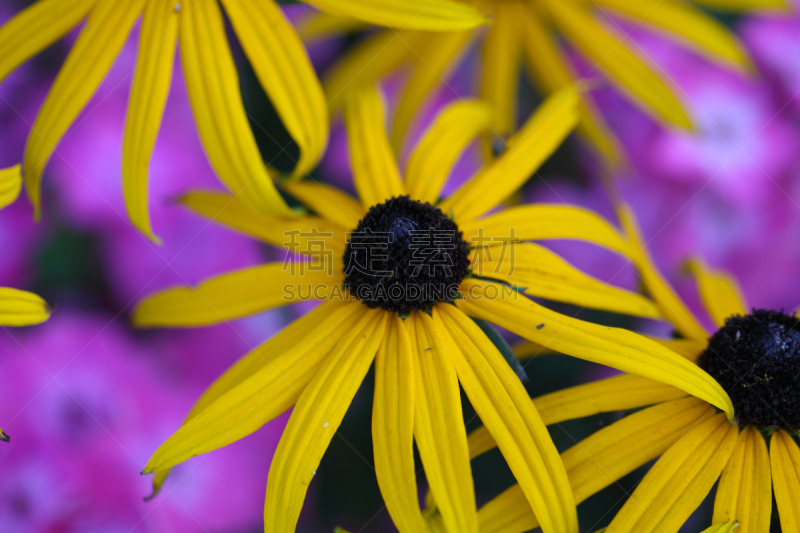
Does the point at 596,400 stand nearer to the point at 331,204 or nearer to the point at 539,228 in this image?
the point at 539,228

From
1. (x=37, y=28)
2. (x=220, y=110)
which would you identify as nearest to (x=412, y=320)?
(x=220, y=110)

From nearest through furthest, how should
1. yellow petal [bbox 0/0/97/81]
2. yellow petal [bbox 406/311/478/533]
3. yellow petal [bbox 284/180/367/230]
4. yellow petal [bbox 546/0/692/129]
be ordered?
1. yellow petal [bbox 406/311/478/533]
2. yellow petal [bbox 0/0/97/81]
3. yellow petal [bbox 284/180/367/230]
4. yellow petal [bbox 546/0/692/129]

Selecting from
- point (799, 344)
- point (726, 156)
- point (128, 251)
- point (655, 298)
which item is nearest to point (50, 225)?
point (128, 251)

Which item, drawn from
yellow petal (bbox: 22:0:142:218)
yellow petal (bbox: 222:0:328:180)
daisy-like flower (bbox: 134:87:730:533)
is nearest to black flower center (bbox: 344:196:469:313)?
daisy-like flower (bbox: 134:87:730:533)

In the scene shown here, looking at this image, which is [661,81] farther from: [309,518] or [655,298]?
[309,518]

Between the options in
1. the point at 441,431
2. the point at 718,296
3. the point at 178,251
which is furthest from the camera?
the point at 178,251

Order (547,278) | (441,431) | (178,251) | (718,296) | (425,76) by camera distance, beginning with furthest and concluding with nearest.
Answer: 1. (178,251)
2. (425,76)
3. (718,296)
4. (547,278)
5. (441,431)

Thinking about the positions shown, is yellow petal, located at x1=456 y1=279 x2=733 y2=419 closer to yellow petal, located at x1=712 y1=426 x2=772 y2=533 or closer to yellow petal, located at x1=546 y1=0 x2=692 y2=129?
yellow petal, located at x1=712 y1=426 x2=772 y2=533
